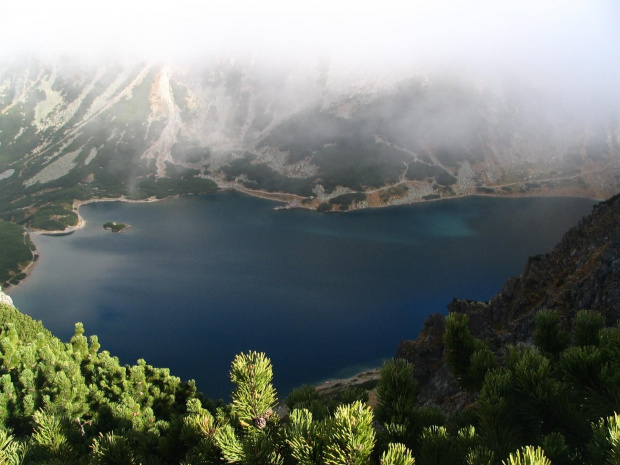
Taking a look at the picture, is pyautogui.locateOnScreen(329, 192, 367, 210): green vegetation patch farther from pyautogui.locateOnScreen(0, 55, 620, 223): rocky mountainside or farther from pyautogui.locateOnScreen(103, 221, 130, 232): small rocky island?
pyautogui.locateOnScreen(103, 221, 130, 232): small rocky island

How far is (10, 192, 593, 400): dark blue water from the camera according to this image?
51.4 meters

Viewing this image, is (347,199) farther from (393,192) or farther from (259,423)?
(259,423)

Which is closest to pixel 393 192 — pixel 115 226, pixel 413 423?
pixel 115 226

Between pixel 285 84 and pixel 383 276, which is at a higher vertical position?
pixel 285 84

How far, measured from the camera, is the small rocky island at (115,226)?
317 ft

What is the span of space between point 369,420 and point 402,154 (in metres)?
146

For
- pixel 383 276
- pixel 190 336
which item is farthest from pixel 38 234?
pixel 383 276

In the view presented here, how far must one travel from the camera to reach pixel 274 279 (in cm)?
6962

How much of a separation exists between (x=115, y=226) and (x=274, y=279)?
5097cm

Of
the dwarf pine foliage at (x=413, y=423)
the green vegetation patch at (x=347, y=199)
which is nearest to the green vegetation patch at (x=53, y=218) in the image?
the green vegetation patch at (x=347, y=199)

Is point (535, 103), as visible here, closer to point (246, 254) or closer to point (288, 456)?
point (246, 254)

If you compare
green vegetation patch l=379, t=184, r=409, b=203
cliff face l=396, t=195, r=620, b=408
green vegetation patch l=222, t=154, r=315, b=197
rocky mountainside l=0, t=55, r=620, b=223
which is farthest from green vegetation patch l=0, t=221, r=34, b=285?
green vegetation patch l=379, t=184, r=409, b=203

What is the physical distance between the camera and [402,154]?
14250 cm

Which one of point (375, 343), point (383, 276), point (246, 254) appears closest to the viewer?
point (375, 343)
